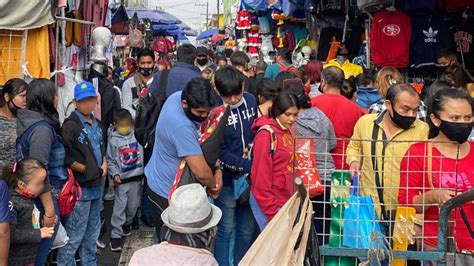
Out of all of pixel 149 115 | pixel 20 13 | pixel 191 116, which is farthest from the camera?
pixel 20 13

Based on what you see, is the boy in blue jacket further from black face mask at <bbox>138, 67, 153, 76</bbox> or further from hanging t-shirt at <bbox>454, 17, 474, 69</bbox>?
hanging t-shirt at <bbox>454, 17, 474, 69</bbox>

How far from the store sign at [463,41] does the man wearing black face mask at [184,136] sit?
4.90 m

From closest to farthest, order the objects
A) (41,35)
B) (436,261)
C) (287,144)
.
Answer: (436,261)
(287,144)
(41,35)

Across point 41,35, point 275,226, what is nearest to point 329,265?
point 275,226

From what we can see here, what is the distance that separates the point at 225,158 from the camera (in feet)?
17.0

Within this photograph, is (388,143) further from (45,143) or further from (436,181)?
(45,143)

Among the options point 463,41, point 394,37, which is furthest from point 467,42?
point 394,37

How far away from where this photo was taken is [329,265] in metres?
3.46

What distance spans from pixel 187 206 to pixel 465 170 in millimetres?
1586

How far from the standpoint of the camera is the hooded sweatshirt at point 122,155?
6.91m

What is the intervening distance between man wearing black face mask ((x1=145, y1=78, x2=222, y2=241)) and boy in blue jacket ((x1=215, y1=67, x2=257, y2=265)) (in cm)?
48

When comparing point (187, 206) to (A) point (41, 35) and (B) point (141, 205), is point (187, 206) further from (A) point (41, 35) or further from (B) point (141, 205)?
(B) point (141, 205)

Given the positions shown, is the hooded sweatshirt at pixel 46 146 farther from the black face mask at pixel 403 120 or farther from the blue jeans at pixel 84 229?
the black face mask at pixel 403 120

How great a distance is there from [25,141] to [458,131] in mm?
3137
